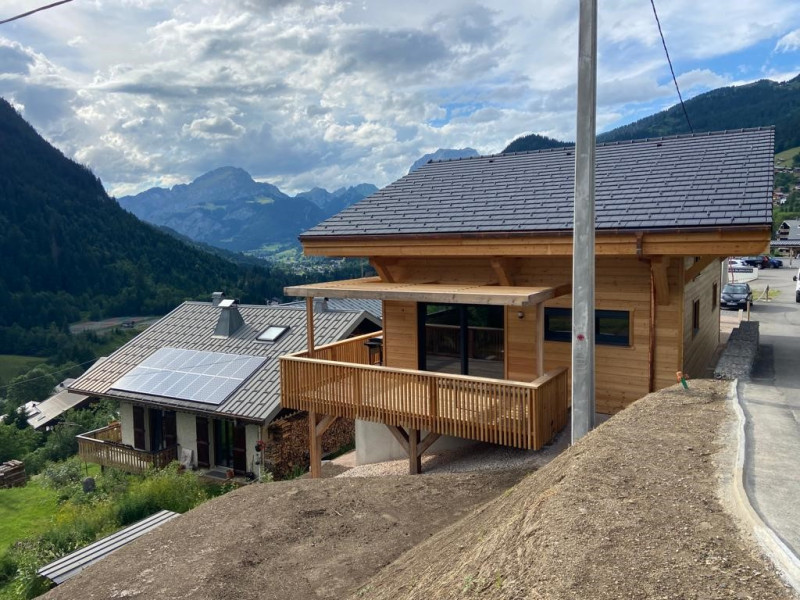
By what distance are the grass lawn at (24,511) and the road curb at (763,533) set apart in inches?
726

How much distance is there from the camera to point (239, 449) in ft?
64.0

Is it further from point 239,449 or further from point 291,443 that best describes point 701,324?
point 239,449

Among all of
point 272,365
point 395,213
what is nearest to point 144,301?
point 272,365

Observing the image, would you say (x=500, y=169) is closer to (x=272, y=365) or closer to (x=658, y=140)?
(x=658, y=140)

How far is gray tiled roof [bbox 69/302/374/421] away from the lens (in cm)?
1920

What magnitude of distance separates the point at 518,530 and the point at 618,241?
591 cm

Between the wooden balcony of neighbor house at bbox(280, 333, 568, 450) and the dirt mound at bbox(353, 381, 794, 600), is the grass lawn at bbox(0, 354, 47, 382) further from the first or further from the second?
the dirt mound at bbox(353, 381, 794, 600)

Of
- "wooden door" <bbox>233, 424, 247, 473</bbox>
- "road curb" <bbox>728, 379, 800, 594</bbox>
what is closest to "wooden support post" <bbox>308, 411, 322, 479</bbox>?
"road curb" <bbox>728, 379, 800, 594</bbox>

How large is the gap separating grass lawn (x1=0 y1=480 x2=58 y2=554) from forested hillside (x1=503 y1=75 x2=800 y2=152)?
110907 mm

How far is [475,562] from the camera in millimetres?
4484

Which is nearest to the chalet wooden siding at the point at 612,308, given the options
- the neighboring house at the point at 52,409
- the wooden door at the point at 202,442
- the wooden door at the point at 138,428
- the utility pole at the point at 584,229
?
the utility pole at the point at 584,229

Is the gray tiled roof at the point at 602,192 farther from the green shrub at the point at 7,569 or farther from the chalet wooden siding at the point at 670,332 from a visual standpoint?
the green shrub at the point at 7,569

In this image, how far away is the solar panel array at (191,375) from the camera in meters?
20.1

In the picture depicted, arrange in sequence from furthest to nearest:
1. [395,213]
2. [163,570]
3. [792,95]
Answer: [792,95]
[395,213]
[163,570]
